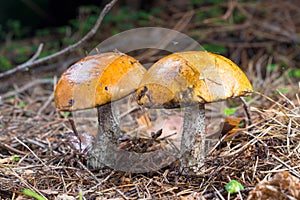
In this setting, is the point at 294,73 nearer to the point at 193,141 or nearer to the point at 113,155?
the point at 193,141

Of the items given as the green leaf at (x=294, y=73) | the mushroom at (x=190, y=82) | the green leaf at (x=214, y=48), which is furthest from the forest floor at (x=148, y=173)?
the green leaf at (x=214, y=48)

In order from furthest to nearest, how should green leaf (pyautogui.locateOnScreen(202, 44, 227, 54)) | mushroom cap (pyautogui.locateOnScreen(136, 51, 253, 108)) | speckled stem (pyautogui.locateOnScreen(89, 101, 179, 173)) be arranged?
green leaf (pyautogui.locateOnScreen(202, 44, 227, 54)), speckled stem (pyautogui.locateOnScreen(89, 101, 179, 173)), mushroom cap (pyautogui.locateOnScreen(136, 51, 253, 108))

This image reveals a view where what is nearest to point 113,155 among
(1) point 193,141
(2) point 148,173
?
(2) point 148,173

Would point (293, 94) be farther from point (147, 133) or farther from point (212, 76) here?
point (212, 76)

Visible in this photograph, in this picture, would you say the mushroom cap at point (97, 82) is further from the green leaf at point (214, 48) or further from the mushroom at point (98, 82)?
the green leaf at point (214, 48)

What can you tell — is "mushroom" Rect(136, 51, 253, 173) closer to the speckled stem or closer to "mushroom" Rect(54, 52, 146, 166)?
"mushroom" Rect(54, 52, 146, 166)

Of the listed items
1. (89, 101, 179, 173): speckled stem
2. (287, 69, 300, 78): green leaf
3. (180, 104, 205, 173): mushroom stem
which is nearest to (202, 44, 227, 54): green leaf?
(287, 69, 300, 78): green leaf
